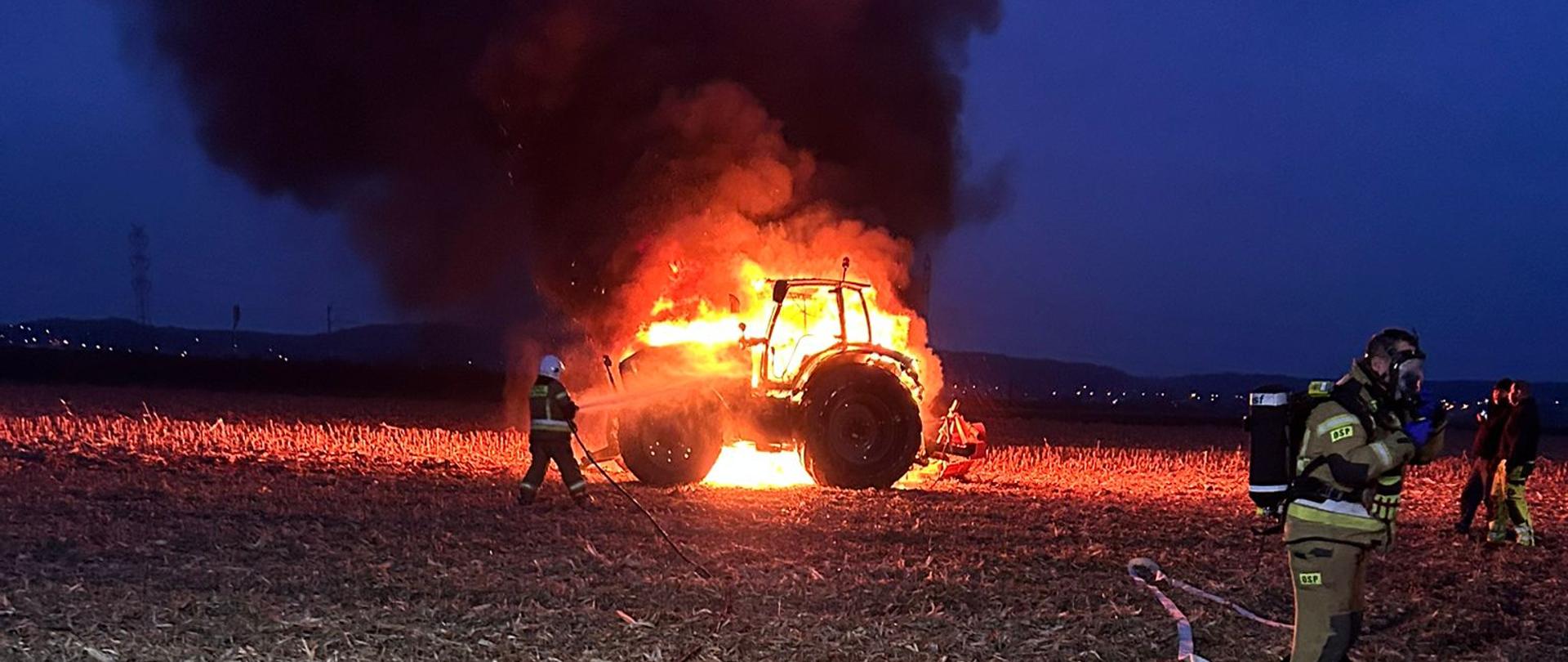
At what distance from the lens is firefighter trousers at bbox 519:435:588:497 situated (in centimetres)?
1054

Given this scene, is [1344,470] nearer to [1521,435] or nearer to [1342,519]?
[1342,519]

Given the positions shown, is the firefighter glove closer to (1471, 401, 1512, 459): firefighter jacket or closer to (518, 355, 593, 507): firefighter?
(1471, 401, 1512, 459): firefighter jacket

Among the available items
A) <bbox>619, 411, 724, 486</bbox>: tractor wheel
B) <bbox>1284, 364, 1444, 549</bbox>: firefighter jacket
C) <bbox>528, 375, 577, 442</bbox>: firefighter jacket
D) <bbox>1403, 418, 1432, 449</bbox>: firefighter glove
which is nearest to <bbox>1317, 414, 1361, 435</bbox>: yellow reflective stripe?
<bbox>1284, 364, 1444, 549</bbox>: firefighter jacket

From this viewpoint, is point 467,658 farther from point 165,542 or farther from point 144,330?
point 144,330

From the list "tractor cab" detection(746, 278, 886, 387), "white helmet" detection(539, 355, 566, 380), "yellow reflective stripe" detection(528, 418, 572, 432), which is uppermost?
"tractor cab" detection(746, 278, 886, 387)

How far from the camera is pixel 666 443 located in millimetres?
11945

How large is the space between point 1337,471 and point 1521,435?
6.38 meters

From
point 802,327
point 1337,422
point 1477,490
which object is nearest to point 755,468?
point 802,327

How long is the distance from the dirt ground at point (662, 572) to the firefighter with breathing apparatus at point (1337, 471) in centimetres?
116

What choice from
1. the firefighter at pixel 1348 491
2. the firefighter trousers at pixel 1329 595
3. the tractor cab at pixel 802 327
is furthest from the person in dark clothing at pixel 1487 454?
the firefighter trousers at pixel 1329 595

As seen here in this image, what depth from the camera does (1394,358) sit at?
16.8 ft

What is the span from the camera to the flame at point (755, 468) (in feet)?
42.4

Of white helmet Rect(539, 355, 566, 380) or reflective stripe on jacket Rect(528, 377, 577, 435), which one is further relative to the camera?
white helmet Rect(539, 355, 566, 380)

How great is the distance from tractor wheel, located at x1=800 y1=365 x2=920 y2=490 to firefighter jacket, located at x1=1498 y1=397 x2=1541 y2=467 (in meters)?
4.90
